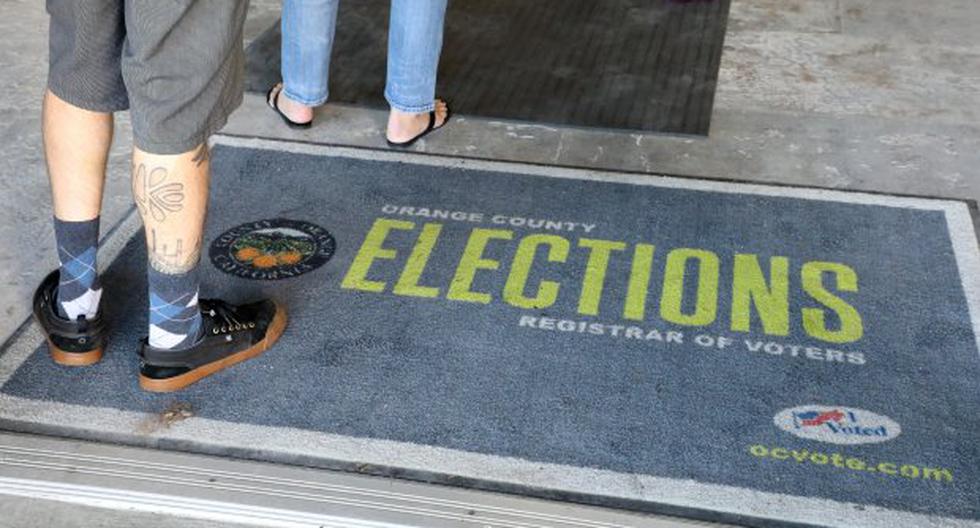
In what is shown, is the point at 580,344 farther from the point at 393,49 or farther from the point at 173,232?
the point at 393,49

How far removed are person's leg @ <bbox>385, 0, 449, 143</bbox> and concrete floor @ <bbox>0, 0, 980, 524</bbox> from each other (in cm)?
6

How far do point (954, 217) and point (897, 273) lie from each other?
0.30 m

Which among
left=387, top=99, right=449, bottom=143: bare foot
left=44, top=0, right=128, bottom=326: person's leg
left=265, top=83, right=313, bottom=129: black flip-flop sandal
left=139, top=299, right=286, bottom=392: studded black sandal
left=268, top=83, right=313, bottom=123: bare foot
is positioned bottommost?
left=265, top=83, right=313, bottom=129: black flip-flop sandal

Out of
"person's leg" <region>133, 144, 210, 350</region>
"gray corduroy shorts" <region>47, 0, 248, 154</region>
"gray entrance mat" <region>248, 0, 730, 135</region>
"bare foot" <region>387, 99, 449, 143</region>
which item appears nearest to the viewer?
"gray corduroy shorts" <region>47, 0, 248, 154</region>

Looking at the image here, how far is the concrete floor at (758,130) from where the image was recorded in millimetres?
2719

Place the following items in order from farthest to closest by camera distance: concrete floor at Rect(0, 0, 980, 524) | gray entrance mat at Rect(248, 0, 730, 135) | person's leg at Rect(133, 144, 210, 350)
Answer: gray entrance mat at Rect(248, 0, 730, 135), concrete floor at Rect(0, 0, 980, 524), person's leg at Rect(133, 144, 210, 350)

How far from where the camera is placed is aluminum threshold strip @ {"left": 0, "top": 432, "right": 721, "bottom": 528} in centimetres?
180

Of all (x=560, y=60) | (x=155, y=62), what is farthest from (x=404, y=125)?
(x=155, y=62)

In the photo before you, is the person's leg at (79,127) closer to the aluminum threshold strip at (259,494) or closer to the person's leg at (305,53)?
the aluminum threshold strip at (259,494)

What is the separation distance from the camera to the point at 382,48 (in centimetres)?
338

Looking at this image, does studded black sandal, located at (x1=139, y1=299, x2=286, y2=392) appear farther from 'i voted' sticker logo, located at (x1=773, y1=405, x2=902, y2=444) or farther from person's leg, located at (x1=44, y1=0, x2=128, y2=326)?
'i voted' sticker logo, located at (x1=773, y1=405, x2=902, y2=444)

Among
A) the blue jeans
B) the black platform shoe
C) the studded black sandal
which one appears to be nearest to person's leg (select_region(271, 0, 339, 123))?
the blue jeans

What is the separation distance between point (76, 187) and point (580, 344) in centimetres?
89

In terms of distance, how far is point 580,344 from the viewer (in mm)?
2189
